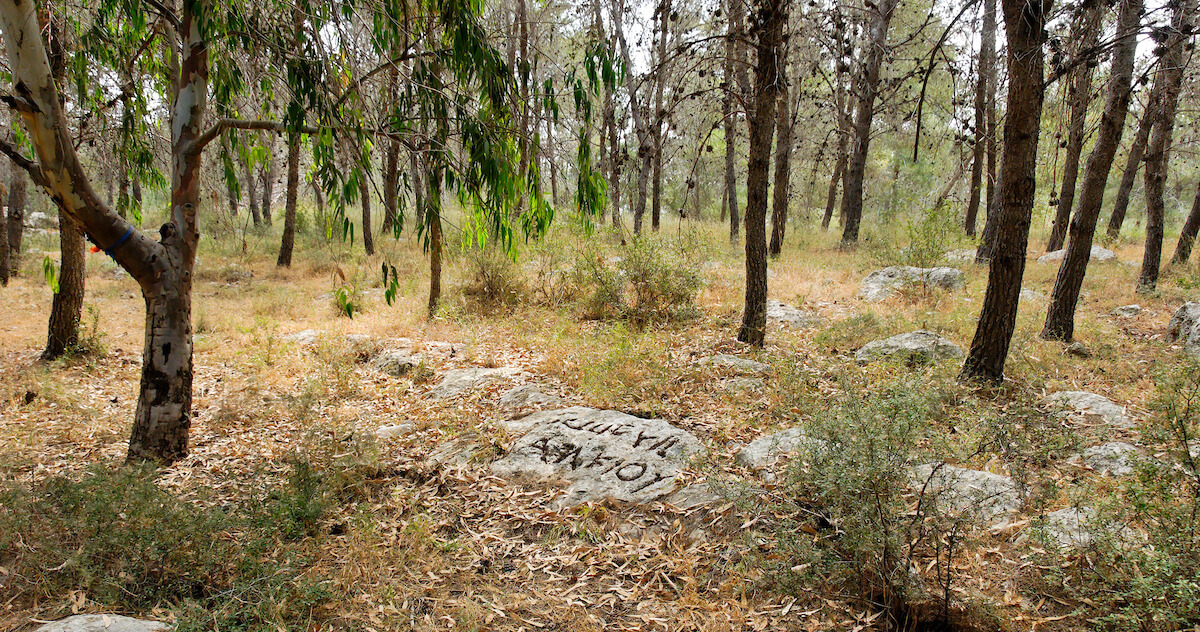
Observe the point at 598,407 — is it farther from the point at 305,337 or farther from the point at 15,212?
the point at 15,212

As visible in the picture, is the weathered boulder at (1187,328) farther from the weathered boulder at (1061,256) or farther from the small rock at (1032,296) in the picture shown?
the weathered boulder at (1061,256)

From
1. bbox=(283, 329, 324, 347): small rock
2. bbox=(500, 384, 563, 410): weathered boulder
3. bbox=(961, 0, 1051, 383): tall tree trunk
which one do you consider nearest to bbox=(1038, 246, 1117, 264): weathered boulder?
bbox=(961, 0, 1051, 383): tall tree trunk

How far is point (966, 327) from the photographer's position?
21.9ft

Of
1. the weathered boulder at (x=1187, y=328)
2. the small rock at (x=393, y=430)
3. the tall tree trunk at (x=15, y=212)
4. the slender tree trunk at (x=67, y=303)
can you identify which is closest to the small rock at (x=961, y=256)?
the weathered boulder at (x=1187, y=328)

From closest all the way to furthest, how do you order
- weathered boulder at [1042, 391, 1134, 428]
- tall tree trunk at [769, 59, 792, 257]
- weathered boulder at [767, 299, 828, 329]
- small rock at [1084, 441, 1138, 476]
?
1. small rock at [1084, 441, 1138, 476]
2. weathered boulder at [1042, 391, 1134, 428]
3. tall tree trunk at [769, 59, 792, 257]
4. weathered boulder at [767, 299, 828, 329]

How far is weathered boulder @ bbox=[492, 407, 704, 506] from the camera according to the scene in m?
4.01

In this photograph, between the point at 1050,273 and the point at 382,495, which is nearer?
the point at 382,495

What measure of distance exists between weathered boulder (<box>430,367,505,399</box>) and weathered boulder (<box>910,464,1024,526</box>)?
152 inches

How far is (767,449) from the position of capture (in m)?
4.05

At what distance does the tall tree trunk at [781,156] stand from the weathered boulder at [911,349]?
2597mm

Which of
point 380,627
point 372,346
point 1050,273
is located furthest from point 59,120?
point 1050,273

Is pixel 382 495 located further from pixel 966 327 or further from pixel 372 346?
pixel 966 327

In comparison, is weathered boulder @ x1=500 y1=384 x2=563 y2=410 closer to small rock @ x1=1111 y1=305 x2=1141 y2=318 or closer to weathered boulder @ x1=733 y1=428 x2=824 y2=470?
weathered boulder @ x1=733 y1=428 x2=824 y2=470

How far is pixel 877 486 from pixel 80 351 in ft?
27.2
